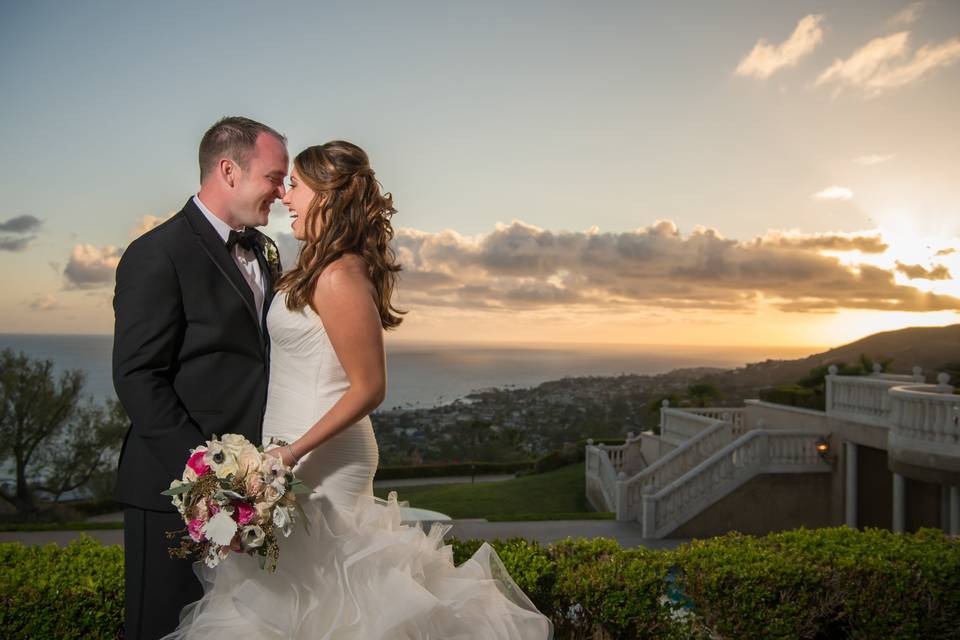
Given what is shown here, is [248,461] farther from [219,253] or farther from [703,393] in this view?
[703,393]

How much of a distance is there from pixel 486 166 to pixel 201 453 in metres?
17.9

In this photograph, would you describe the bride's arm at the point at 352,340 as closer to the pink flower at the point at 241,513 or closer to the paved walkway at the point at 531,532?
the pink flower at the point at 241,513

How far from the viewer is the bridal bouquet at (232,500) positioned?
222 centimetres

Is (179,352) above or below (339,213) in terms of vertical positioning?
below

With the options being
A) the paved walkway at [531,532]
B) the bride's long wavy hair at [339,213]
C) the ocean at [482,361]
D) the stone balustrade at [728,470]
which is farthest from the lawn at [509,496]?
the bride's long wavy hair at [339,213]

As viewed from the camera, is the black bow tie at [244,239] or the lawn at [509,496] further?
the lawn at [509,496]

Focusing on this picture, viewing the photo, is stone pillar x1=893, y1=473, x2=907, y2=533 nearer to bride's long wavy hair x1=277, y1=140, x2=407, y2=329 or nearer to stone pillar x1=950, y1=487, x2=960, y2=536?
stone pillar x1=950, y1=487, x2=960, y2=536

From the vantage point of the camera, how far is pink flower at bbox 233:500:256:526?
224 cm

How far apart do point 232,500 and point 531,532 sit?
542 inches

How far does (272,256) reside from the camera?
3.30 metres

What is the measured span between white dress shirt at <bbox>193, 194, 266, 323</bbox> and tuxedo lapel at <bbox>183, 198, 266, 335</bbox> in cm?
3

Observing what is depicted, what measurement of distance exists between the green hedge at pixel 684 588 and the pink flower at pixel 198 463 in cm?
214

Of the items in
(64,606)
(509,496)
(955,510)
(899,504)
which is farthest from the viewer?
(509,496)

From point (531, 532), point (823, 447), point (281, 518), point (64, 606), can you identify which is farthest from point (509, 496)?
point (281, 518)
